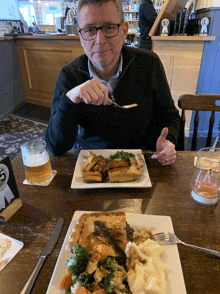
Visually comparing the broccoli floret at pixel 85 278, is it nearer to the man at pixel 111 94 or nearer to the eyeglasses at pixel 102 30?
the man at pixel 111 94

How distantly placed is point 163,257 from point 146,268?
0.10m

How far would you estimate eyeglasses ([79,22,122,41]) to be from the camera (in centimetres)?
118

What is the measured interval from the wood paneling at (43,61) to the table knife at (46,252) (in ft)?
12.7

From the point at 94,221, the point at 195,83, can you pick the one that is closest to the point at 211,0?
the point at 195,83

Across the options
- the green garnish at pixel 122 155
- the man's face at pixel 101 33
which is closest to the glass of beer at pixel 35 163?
the green garnish at pixel 122 155

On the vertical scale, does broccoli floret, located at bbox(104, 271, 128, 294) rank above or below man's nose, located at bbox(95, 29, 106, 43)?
below

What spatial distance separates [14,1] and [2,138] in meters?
3.73

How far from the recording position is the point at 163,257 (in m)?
0.63

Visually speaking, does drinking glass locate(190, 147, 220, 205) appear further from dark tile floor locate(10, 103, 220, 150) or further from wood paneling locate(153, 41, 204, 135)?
dark tile floor locate(10, 103, 220, 150)

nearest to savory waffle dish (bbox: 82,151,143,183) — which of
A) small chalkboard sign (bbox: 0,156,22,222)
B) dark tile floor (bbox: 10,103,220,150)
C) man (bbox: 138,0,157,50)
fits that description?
small chalkboard sign (bbox: 0,156,22,222)

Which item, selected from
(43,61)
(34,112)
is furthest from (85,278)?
(43,61)

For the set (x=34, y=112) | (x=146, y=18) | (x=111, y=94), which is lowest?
(x=34, y=112)

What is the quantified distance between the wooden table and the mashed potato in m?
0.09

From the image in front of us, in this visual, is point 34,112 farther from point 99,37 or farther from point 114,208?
point 114,208
